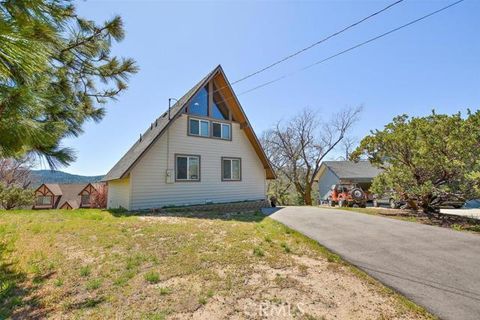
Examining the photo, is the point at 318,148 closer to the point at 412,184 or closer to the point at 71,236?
the point at 412,184

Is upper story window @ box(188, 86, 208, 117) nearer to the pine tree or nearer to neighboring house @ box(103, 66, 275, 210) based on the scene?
neighboring house @ box(103, 66, 275, 210)

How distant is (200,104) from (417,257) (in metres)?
11.5

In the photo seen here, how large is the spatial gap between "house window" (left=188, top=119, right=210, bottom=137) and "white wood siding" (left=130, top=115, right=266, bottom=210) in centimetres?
29

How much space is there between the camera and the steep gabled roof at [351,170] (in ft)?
102

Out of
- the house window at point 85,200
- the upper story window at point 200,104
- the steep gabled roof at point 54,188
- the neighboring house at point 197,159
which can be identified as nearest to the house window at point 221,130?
the neighboring house at point 197,159

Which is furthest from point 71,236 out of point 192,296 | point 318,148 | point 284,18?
point 318,148

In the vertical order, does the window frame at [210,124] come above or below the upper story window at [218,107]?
below

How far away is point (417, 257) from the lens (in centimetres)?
557

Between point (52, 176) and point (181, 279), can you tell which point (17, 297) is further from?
point (181, 279)

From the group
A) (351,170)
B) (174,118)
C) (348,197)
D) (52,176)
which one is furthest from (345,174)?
(52,176)

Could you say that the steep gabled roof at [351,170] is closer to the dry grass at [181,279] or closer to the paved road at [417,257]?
the paved road at [417,257]

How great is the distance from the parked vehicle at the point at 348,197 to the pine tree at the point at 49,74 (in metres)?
18.9

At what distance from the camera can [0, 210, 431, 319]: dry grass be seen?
349cm

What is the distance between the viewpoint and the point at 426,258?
550 cm
